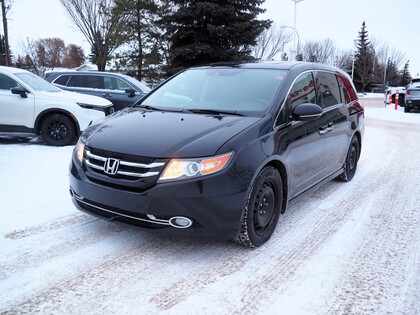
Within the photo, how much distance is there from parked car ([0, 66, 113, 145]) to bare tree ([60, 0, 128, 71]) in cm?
2301

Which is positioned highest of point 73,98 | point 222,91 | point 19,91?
point 222,91

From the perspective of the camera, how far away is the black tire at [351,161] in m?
5.55

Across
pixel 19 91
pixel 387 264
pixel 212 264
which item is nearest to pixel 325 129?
pixel 387 264

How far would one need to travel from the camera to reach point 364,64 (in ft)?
217

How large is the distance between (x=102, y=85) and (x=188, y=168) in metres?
9.24

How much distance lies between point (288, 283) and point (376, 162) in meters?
5.17

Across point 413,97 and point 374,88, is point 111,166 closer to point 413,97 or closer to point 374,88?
point 413,97

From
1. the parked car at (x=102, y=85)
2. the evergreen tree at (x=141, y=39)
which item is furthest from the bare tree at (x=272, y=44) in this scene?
the parked car at (x=102, y=85)

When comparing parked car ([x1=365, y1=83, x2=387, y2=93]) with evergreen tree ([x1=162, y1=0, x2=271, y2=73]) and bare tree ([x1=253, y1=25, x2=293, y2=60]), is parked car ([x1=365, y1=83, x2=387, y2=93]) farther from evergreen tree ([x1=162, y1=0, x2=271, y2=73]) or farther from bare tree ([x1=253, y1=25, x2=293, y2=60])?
evergreen tree ([x1=162, y1=0, x2=271, y2=73])

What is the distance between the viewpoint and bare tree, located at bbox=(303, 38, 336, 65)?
203 ft

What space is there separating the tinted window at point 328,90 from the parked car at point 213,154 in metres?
0.07

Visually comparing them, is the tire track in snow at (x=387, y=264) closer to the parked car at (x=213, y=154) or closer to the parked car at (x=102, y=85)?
the parked car at (x=213, y=154)

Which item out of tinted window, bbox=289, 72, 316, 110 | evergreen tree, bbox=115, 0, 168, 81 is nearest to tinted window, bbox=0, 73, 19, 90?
tinted window, bbox=289, 72, 316, 110

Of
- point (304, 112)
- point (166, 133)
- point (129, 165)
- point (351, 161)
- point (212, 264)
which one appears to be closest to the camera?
point (129, 165)
